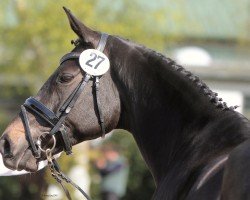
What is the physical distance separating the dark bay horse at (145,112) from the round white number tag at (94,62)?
1.9 inches

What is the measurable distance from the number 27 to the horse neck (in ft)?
0.42

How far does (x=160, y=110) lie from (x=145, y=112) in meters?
0.13

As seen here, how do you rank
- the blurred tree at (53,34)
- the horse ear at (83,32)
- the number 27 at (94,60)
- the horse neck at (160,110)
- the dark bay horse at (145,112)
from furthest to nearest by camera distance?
the blurred tree at (53,34) → the horse ear at (83,32) → the number 27 at (94,60) → the horse neck at (160,110) → the dark bay horse at (145,112)

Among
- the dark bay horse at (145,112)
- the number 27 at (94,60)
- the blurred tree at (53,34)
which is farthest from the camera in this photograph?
the blurred tree at (53,34)

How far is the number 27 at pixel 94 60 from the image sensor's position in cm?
625

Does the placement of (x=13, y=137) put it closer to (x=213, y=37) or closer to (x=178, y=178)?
(x=178, y=178)

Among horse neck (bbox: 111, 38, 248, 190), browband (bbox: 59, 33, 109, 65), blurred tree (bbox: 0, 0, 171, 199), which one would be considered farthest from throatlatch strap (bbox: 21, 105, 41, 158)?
blurred tree (bbox: 0, 0, 171, 199)

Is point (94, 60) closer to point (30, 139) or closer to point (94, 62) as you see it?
point (94, 62)

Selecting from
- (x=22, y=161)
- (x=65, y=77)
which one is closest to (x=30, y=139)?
(x=22, y=161)

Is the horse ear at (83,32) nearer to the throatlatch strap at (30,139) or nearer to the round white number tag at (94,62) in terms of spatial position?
the round white number tag at (94,62)

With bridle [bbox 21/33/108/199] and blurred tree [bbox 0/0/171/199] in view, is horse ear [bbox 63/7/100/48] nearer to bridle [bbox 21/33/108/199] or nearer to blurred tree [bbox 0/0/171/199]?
bridle [bbox 21/33/108/199]

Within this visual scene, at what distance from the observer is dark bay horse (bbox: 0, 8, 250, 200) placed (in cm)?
583

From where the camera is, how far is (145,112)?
20.7ft

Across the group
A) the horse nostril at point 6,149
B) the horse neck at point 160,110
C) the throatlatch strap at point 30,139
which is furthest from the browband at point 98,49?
the horse nostril at point 6,149
